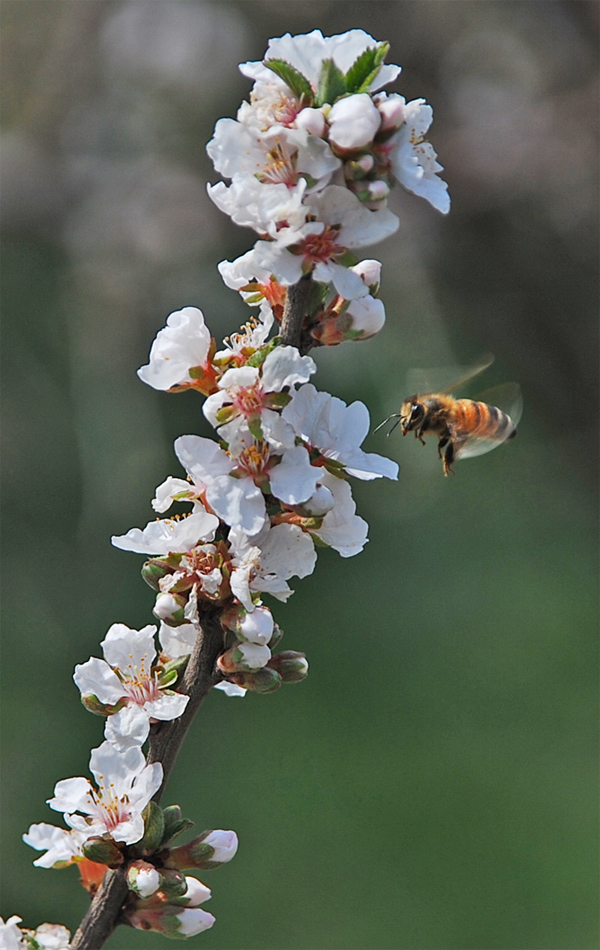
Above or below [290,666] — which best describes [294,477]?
above

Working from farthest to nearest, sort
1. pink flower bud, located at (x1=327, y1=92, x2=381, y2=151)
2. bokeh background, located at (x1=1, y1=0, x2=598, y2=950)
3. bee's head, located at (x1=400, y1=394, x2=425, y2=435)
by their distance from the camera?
bokeh background, located at (x1=1, y1=0, x2=598, y2=950) < bee's head, located at (x1=400, y1=394, x2=425, y2=435) < pink flower bud, located at (x1=327, y1=92, x2=381, y2=151)

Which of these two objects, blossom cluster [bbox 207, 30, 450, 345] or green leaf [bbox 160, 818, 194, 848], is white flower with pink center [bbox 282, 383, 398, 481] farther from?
green leaf [bbox 160, 818, 194, 848]

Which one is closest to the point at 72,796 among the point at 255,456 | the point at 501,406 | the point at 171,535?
the point at 171,535

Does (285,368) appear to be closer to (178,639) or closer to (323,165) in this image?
(323,165)

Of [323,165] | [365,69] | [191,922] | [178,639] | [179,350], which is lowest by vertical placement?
[191,922]

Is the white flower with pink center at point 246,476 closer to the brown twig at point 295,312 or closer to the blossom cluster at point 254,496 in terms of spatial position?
the blossom cluster at point 254,496

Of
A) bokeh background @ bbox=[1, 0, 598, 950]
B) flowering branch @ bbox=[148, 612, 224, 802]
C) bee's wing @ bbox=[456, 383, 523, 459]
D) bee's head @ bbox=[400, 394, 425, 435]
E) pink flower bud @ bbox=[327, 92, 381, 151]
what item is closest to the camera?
pink flower bud @ bbox=[327, 92, 381, 151]

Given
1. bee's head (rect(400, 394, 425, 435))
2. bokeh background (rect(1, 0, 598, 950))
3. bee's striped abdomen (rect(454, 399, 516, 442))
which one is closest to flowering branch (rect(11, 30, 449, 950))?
bee's head (rect(400, 394, 425, 435))

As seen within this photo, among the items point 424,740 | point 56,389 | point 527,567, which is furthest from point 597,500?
point 56,389
